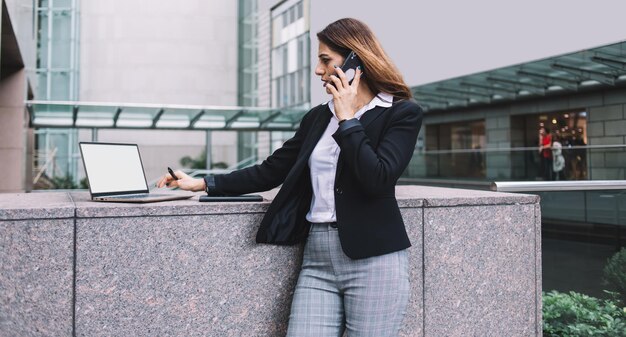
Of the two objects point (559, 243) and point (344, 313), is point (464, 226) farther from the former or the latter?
point (559, 243)

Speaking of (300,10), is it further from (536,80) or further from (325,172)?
(325,172)

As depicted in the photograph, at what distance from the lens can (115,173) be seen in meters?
3.08

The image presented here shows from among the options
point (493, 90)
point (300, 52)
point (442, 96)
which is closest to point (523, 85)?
point (493, 90)

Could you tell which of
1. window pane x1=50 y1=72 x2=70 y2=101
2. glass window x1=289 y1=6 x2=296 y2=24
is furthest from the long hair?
window pane x1=50 y1=72 x2=70 y2=101

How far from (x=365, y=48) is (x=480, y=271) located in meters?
1.64

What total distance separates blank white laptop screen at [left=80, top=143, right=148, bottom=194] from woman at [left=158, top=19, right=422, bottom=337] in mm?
916

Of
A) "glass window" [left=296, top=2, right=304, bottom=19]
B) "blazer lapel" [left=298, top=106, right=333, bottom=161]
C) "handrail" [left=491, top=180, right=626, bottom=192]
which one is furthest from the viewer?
"glass window" [left=296, top=2, right=304, bottom=19]

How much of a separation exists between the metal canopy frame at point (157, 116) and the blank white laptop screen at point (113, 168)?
1944 cm

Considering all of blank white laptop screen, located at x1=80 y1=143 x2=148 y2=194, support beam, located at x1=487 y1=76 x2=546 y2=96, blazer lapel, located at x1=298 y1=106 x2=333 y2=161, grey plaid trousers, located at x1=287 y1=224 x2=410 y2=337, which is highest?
support beam, located at x1=487 y1=76 x2=546 y2=96

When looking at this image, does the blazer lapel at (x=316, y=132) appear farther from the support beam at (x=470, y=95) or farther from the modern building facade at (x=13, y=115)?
the support beam at (x=470, y=95)

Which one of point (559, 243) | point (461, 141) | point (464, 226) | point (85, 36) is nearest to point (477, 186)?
point (461, 141)

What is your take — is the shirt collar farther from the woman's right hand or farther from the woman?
the woman's right hand

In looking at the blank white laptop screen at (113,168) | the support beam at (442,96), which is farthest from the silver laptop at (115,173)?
the support beam at (442,96)

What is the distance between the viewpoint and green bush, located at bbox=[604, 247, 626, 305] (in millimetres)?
4676
